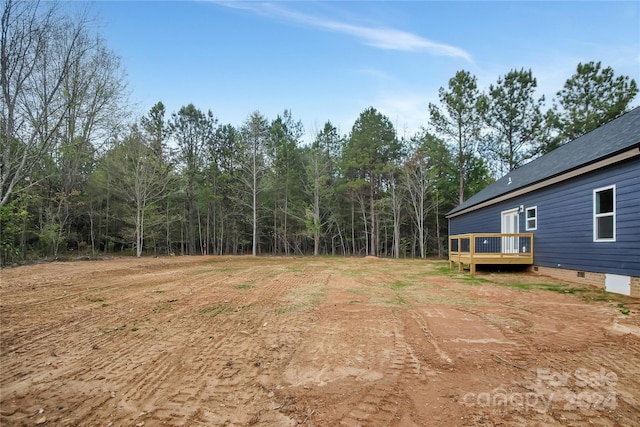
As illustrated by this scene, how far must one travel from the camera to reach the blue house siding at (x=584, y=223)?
6234mm

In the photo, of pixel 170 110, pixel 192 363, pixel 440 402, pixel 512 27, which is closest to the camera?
pixel 440 402

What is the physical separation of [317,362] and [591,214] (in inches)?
324

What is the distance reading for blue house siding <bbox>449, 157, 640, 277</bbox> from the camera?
20.5 ft

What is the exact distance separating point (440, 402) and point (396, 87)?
14.4 meters

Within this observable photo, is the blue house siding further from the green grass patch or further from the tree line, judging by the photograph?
the tree line

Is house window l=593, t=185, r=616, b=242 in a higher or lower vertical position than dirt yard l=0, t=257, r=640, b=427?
higher

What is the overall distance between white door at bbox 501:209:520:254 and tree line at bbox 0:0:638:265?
10.1 m

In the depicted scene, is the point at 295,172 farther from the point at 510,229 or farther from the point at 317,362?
the point at 317,362

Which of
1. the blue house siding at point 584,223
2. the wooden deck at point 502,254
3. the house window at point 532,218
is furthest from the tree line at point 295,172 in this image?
the blue house siding at point 584,223

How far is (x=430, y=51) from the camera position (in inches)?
468

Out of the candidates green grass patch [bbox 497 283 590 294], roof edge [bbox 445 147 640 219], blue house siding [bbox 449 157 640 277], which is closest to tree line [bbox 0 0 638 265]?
roof edge [bbox 445 147 640 219]

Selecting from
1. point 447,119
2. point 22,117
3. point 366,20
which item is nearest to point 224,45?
point 366,20

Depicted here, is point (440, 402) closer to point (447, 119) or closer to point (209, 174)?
point (447, 119)

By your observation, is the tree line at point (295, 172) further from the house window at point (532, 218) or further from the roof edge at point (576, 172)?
the house window at point (532, 218)
